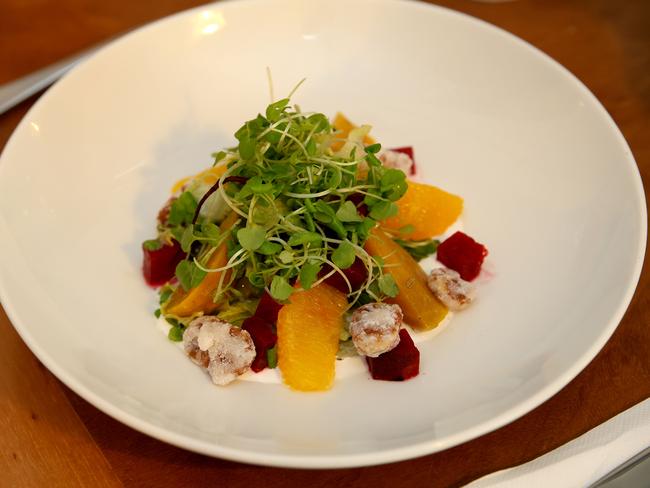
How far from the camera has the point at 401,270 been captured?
193 centimetres

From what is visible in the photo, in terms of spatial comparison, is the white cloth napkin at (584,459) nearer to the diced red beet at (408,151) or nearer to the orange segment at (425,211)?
the orange segment at (425,211)

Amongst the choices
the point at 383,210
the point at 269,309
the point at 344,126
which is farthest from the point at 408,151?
the point at 269,309

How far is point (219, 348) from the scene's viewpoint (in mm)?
1719

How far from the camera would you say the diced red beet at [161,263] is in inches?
79.0

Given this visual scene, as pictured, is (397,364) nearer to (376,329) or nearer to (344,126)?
(376,329)

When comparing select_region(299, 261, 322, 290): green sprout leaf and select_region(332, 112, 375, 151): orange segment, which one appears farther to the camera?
select_region(332, 112, 375, 151): orange segment

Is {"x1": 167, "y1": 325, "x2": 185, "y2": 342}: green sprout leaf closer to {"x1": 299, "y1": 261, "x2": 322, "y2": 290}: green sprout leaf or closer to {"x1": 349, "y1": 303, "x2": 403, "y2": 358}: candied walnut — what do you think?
{"x1": 299, "y1": 261, "x2": 322, "y2": 290}: green sprout leaf

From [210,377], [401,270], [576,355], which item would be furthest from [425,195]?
[210,377]

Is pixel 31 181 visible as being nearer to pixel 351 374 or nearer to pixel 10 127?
pixel 10 127

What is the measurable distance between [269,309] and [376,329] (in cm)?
32

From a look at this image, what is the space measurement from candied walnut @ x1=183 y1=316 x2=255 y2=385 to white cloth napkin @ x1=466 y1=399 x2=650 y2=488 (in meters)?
0.65

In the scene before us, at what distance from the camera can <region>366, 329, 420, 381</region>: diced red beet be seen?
1701 mm

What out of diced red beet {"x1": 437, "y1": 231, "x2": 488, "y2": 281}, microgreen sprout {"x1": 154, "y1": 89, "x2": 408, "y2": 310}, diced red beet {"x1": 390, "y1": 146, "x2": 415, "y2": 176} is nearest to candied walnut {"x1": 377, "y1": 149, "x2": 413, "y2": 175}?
diced red beet {"x1": 390, "y1": 146, "x2": 415, "y2": 176}

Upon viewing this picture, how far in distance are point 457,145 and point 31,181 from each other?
4.91 feet
